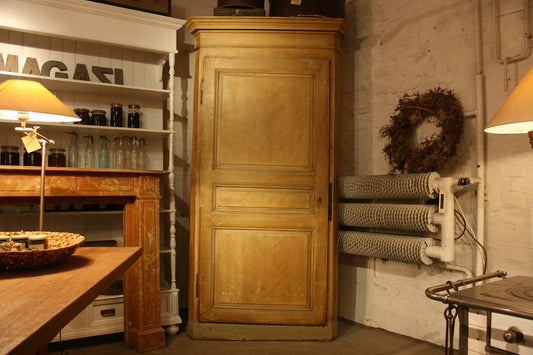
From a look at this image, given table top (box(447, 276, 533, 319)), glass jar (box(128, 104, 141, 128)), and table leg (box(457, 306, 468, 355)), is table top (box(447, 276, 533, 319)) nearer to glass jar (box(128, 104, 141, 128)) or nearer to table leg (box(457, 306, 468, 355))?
table leg (box(457, 306, 468, 355))

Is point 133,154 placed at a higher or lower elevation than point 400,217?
higher

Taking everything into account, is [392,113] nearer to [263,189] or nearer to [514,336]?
[263,189]

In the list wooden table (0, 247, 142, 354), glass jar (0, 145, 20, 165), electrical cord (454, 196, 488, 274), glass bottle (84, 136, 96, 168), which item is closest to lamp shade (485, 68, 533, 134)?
electrical cord (454, 196, 488, 274)

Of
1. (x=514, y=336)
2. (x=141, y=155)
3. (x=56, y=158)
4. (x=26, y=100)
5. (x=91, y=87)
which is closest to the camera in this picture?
(x=514, y=336)

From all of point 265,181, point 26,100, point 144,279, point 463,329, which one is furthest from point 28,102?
point 463,329

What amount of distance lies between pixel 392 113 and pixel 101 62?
6.97ft

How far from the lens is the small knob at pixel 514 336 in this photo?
1323mm

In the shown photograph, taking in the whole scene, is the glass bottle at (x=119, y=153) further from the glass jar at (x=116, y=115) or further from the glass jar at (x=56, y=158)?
the glass jar at (x=56, y=158)

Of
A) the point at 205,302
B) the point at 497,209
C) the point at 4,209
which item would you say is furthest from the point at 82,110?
the point at 497,209

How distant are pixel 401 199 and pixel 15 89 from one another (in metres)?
2.27

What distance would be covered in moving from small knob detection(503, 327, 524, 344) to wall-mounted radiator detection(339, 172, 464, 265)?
1101mm

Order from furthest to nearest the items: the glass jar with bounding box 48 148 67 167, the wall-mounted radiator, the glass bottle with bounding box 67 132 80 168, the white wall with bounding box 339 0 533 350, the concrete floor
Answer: the glass bottle with bounding box 67 132 80 168, the glass jar with bounding box 48 148 67 167, the concrete floor, the wall-mounted radiator, the white wall with bounding box 339 0 533 350

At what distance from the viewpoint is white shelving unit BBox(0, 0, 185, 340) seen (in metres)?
2.60

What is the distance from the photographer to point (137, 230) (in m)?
2.63
